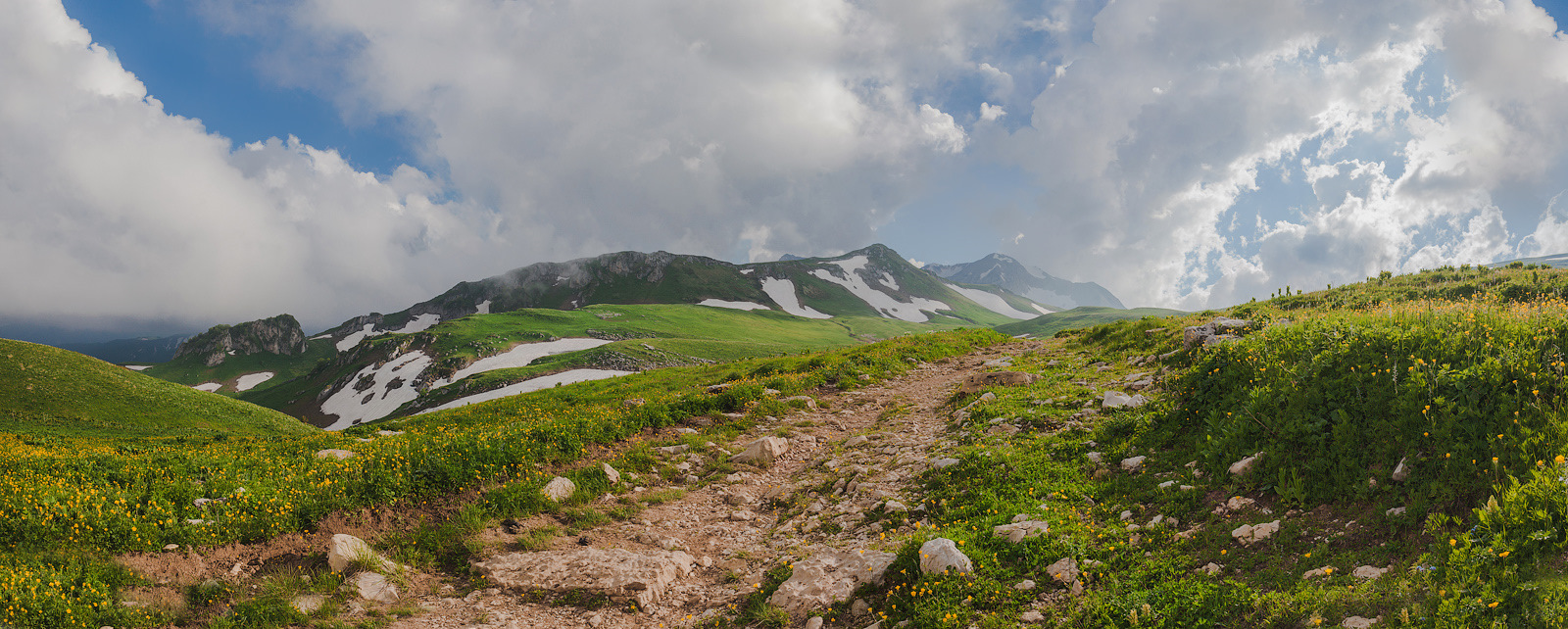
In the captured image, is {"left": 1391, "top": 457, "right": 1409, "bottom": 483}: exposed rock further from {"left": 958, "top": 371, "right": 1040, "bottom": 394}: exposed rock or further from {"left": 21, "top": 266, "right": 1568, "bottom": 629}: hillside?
{"left": 958, "top": 371, "right": 1040, "bottom": 394}: exposed rock

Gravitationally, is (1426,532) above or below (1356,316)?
below

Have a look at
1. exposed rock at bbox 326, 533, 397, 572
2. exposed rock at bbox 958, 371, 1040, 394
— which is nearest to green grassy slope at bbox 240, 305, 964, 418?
exposed rock at bbox 958, 371, 1040, 394

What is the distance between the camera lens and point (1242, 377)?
33.4 ft

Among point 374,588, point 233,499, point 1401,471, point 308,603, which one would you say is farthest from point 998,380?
point 233,499

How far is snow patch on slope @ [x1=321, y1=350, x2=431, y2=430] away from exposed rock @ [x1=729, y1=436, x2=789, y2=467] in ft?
349

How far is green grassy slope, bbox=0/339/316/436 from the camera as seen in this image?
36.8m

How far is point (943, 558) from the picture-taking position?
282 inches

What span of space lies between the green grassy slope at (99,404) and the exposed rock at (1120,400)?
142 ft

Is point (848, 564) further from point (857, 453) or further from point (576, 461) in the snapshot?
point (576, 461)

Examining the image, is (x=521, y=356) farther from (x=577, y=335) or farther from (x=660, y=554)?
(x=660, y=554)

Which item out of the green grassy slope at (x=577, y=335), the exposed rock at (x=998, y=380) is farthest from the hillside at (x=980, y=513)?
the green grassy slope at (x=577, y=335)

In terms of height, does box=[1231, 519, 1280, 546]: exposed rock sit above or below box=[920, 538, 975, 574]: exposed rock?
above

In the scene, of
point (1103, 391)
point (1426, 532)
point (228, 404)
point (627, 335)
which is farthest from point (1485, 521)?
point (627, 335)

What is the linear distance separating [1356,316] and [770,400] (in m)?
13.9
